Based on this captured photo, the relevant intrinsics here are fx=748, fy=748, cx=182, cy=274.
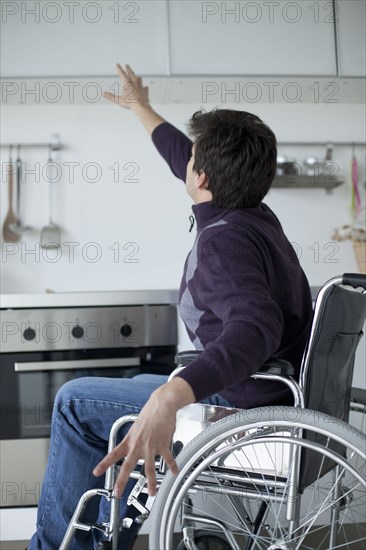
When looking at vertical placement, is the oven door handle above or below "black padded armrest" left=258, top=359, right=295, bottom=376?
below

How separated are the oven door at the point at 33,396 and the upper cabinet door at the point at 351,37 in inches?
55.8

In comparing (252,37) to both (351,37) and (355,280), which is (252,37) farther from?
(355,280)

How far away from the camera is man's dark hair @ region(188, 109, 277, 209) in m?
1.49

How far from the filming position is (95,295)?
2455 mm

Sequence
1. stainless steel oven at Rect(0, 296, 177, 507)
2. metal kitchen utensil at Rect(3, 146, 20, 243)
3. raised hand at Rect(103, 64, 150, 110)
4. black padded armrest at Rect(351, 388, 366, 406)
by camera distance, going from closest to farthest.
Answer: black padded armrest at Rect(351, 388, 366, 406) → raised hand at Rect(103, 64, 150, 110) → stainless steel oven at Rect(0, 296, 177, 507) → metal kitchen utensil at Rect(3, 146, 20, 243)

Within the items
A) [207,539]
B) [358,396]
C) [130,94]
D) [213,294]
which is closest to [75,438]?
[213,294]

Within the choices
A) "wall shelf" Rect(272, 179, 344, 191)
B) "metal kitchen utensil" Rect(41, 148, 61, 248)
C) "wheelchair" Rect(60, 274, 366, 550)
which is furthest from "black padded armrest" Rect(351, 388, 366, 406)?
"metal kitchen utensil" Rect(41, 148, 61, 248)

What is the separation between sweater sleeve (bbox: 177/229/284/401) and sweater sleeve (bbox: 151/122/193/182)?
0.88 meters

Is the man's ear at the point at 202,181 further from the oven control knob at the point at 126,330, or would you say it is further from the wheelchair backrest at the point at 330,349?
the oven control knob at the point at 126,330

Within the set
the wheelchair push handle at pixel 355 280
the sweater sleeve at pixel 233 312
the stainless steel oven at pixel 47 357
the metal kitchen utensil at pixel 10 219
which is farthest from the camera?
the metal kitchen utensil at pixel 10 219

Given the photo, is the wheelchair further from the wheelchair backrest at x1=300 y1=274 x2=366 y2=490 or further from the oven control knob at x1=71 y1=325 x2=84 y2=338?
the oven control knob at x1=71 y1=325 x2=84 y2=338

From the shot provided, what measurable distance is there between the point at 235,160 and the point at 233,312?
0.45 metres

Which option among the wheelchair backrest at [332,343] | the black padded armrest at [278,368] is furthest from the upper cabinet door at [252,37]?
the black padded armrest at [278,368]

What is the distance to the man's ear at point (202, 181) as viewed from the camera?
5.00ft
